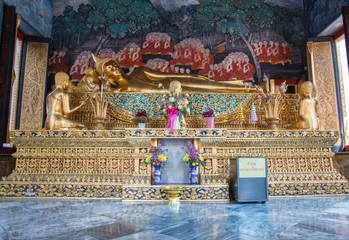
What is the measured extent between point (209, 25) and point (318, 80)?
12.1 feet

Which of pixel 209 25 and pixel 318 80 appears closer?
pixel 318 80

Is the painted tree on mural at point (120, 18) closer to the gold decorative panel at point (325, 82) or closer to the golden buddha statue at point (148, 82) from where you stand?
the golden buddha statue at point (148, 82)

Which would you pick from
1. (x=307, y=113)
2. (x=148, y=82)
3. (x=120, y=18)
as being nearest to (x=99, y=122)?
(x=148, y=82)

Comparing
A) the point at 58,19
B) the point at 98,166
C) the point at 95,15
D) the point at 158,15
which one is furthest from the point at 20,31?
the point at 98,166

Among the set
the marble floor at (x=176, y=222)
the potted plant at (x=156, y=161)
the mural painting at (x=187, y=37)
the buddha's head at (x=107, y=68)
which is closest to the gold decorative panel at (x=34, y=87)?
the mural painting at (x=187, y=37)

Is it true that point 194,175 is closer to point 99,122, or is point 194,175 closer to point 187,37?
point 99,122

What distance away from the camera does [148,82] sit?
6.02 m

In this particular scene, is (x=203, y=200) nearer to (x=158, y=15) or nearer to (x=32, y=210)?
(x=32, y=210)

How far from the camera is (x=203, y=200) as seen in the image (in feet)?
12.0

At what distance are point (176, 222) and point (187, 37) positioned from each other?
21.9ft

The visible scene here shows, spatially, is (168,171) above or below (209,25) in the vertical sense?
below

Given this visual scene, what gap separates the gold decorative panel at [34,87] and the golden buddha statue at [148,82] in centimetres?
229

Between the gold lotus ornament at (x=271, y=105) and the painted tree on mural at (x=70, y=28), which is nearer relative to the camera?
the gold lotus ornament at (x=271, y=105)

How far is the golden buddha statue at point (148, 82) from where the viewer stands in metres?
5.84
